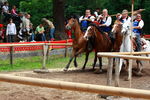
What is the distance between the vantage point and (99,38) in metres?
14.7

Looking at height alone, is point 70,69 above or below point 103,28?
below

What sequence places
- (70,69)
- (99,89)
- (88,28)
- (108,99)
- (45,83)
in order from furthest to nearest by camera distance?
(70,69), (88,28), (108,99), (45,83), (99,89)

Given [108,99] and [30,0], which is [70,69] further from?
[30,0]

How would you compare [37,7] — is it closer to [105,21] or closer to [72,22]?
[72,22]

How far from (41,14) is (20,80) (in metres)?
34.4

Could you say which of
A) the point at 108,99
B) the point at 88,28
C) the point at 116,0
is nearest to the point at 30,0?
the point at 116,0

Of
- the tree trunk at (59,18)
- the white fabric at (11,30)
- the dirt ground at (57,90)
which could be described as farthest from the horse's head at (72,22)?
the tree trunk at (59,18)

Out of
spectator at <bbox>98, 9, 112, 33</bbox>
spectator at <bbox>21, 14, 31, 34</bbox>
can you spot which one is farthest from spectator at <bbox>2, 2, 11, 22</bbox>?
spectator at <bbox>98, 9, 112, 33</bbox>

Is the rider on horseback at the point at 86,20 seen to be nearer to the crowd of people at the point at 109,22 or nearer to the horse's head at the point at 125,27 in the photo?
the crowd of people at the point at 109,22

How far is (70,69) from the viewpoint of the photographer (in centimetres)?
1566

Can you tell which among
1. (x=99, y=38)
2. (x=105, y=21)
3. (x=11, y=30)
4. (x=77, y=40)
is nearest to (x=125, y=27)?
(x=99, y=38)

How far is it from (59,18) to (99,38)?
11.6 meters

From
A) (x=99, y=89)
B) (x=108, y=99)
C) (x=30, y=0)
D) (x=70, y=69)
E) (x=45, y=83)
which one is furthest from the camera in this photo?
(x=30, y=0)

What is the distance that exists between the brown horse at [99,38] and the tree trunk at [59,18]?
10.8 m
